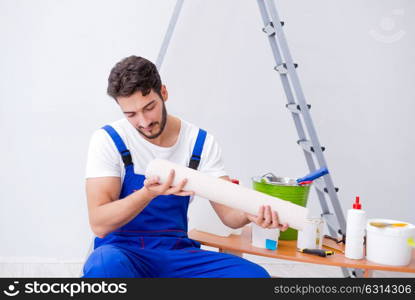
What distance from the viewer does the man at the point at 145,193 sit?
179 centimetres

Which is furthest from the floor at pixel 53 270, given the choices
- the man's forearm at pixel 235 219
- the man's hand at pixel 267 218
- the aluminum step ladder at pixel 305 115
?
the man's hand at pixel 267 218

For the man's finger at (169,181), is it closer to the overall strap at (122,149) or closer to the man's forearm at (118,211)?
the man's forearm at (118,211)

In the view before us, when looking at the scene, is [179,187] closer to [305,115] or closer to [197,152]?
[197,152]

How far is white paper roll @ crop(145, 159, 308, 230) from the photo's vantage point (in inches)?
67.7

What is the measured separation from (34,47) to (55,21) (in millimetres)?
207

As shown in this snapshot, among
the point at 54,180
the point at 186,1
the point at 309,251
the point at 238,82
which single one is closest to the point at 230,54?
the point at 238,82

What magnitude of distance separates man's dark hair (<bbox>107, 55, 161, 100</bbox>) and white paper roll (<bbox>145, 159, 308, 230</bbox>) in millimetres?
302

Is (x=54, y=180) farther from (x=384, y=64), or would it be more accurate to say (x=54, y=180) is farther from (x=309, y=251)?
(x=384, y=64)

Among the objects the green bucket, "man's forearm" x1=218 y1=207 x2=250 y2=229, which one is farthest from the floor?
"man's forearm" x1=218 y1=207 x2=250 y2=229

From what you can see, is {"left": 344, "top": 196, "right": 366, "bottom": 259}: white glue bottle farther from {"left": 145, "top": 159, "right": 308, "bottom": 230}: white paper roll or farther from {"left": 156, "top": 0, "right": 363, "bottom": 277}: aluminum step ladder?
{"left": 156, "top": 0, "right": 363, "bottom": 277}: aluminum step ladder

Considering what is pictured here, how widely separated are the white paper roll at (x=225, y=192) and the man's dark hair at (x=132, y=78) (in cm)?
30

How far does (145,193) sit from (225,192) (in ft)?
0.91

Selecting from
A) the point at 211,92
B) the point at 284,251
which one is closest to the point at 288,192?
the point at 284,251

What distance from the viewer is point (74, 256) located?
10.8 ft
